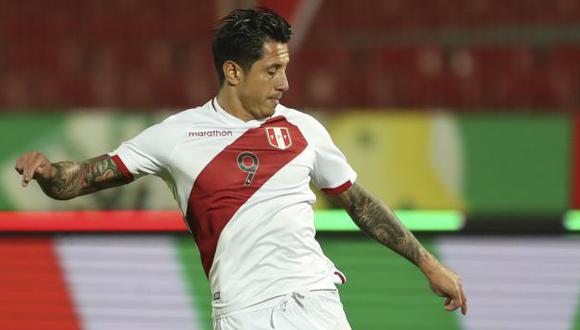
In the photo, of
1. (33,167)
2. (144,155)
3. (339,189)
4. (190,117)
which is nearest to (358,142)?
(339,189)

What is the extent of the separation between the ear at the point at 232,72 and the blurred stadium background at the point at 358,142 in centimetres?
87

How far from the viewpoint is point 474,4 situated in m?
9.78

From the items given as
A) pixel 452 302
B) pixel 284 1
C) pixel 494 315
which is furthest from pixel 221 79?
pixel 284 1

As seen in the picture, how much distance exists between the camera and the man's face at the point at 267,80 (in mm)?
3010

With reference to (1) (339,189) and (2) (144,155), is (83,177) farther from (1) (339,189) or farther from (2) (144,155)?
(1) (339,189)

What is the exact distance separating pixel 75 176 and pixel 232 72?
53cm

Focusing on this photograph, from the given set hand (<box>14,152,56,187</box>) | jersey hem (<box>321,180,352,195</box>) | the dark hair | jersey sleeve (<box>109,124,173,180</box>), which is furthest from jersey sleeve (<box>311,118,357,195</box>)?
hand (<box>14,152,56,187</box>)

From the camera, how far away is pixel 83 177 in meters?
2.96

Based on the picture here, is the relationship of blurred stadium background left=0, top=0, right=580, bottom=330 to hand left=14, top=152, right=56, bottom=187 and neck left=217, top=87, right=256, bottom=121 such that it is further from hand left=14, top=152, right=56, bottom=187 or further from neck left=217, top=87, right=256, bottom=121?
hand left=14, top=152, right=56, bottom=187

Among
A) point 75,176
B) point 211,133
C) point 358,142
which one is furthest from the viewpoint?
point 358,142

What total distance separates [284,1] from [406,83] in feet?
4.08

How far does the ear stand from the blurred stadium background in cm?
87

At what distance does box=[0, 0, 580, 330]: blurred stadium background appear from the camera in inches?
148

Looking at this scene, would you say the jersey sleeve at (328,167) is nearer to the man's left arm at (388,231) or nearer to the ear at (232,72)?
the man's left arm at (388,231)
